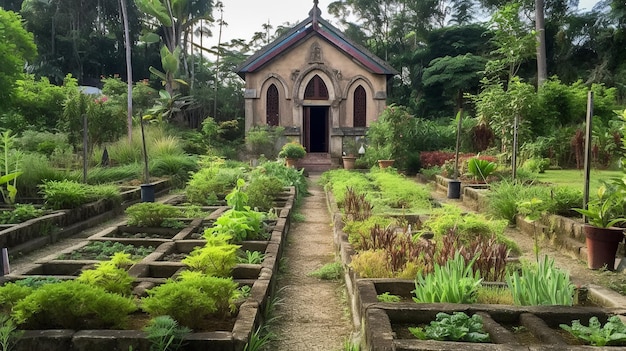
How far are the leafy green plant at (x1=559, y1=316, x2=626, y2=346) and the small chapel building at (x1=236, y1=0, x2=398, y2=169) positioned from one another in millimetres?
17154

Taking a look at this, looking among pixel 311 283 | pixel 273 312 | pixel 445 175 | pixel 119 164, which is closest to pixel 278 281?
pixel 311 283

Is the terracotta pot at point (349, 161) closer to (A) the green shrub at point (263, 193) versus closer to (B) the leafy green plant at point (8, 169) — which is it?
(A) the green shrub at point (263, 193)

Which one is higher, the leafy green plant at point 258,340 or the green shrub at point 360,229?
the green shrub at point 360,229

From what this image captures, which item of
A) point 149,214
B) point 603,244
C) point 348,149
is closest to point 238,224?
point 149,214

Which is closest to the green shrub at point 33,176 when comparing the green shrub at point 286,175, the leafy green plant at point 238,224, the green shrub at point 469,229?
the green shrub at point 286,175

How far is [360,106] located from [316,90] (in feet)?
6.61

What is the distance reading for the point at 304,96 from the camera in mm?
20828

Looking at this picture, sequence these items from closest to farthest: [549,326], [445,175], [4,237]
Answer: [549,326] → [4,237] → [445,175]

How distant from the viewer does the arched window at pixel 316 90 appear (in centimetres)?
2083

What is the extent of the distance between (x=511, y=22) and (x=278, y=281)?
14.8 m

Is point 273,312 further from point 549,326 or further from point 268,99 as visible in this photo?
point 268,99

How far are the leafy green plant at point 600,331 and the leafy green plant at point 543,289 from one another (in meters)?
0.34

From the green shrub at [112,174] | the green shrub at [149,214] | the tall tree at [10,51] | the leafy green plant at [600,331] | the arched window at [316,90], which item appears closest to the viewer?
the leafy green plant at [600,331]

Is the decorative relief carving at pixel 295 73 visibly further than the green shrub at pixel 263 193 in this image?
Yes
